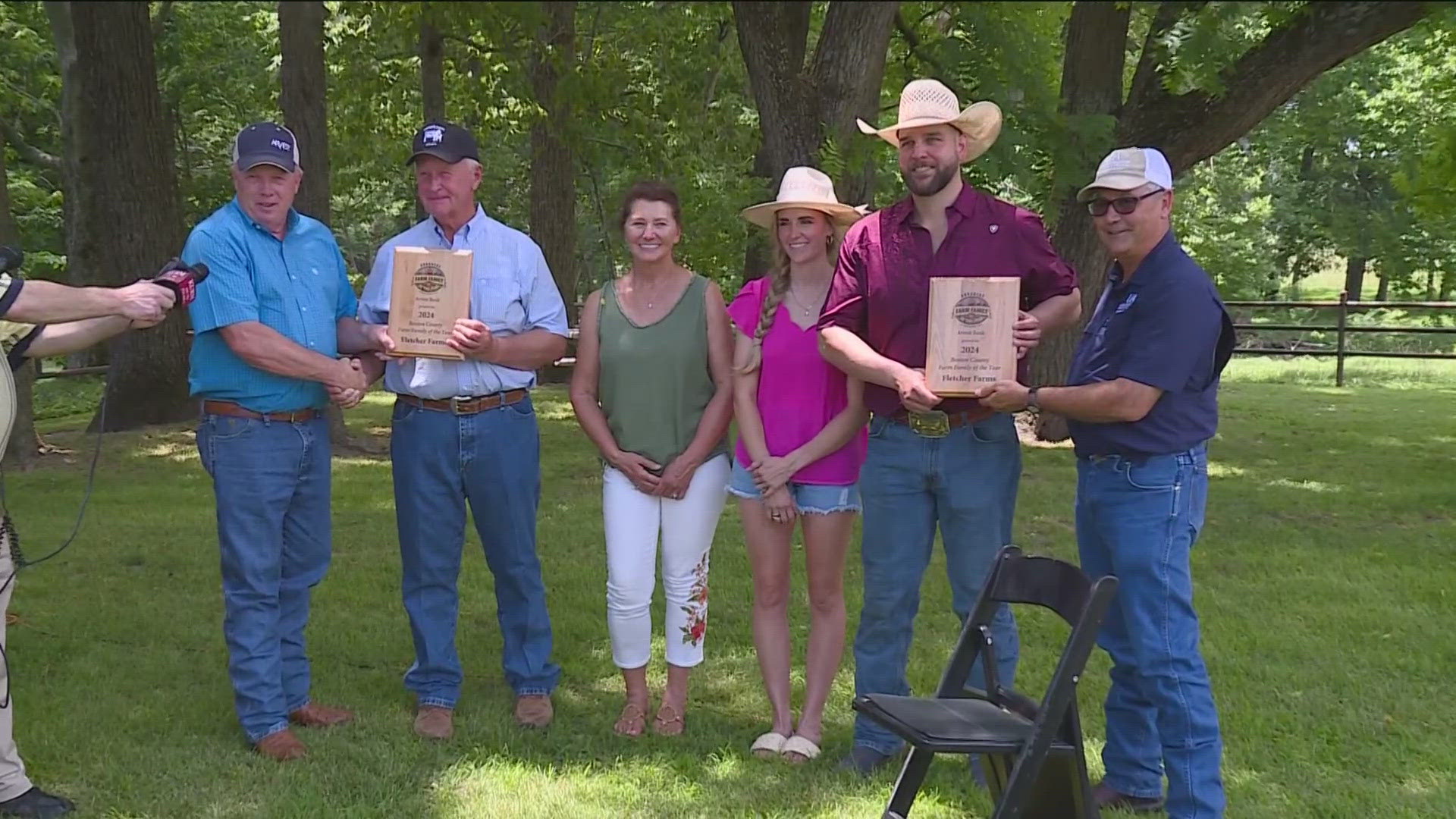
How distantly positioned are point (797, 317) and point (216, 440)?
6.43ft

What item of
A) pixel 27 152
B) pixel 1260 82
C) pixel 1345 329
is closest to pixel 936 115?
pixel 1260 82

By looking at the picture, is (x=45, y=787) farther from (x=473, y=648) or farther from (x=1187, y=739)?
(x=1187, y=739)

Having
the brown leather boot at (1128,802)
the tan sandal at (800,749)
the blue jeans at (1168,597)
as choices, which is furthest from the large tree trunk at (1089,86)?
the tan sandal at (800,749)

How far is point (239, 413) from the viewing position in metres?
3.94

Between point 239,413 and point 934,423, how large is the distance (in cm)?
225

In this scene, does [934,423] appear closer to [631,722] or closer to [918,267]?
[918,267]

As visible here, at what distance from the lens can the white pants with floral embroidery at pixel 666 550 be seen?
425 cm

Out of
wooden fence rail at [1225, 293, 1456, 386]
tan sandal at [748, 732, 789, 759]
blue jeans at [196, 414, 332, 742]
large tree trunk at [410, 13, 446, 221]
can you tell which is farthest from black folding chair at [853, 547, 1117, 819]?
wooden fence rail at [1225, 293, 1456, 386]

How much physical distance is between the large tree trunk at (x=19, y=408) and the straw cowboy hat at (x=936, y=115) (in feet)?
26.3

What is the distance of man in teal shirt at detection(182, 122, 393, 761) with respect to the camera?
3.82 meters

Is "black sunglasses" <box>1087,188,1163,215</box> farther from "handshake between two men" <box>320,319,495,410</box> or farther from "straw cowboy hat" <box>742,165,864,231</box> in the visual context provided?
"handshake between two men" <box>320,319,495,410</box>

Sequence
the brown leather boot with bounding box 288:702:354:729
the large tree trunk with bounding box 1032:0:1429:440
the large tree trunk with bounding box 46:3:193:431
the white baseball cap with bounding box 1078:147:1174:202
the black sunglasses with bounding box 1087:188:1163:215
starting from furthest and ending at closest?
the large tree trunk with bounding box 46:3:193:431 → the brown leather boot with bounding box 288:702:354:729 → the black sunglasses with bounding box 1087:188:1163:215 → the white baseball cap with bounding box 1078:147:1174:202 → the large tree trunk with bounding box 1032:0:1429:440

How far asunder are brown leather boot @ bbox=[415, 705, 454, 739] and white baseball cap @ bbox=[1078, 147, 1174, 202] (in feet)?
9.37

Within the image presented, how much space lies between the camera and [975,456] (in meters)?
3.74
